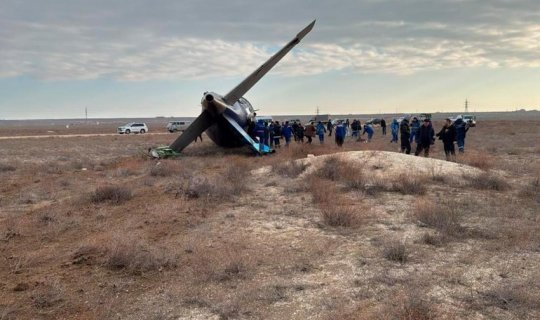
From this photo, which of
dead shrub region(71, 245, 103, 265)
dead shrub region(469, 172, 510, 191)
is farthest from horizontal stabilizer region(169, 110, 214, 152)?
dead shrub region(71, 245, 103, 265)

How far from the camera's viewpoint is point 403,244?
816cm

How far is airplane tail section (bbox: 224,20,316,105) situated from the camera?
83.0ft

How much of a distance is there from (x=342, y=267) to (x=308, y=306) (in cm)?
156

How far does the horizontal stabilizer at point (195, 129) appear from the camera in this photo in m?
24.6

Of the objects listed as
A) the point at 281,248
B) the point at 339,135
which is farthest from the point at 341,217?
the point at 339,135

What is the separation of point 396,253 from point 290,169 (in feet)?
30.5

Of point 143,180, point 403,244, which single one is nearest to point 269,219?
point 403,244

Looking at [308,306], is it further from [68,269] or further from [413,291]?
[68,269]

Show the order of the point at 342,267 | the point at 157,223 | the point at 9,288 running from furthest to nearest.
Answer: the point at 157,223
the point at 342,267
the point at 9,288

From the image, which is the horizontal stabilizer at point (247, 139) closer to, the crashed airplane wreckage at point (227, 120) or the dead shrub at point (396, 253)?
the crashed airplane wreckage at point (227, 120)

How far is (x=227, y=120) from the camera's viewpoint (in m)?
24.4

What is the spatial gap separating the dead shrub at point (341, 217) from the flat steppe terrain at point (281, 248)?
22mm

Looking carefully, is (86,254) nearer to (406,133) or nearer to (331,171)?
(331,171)

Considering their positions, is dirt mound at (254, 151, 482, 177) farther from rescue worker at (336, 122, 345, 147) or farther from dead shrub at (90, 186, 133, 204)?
rescue worker at (336, 122, 345, 147)
